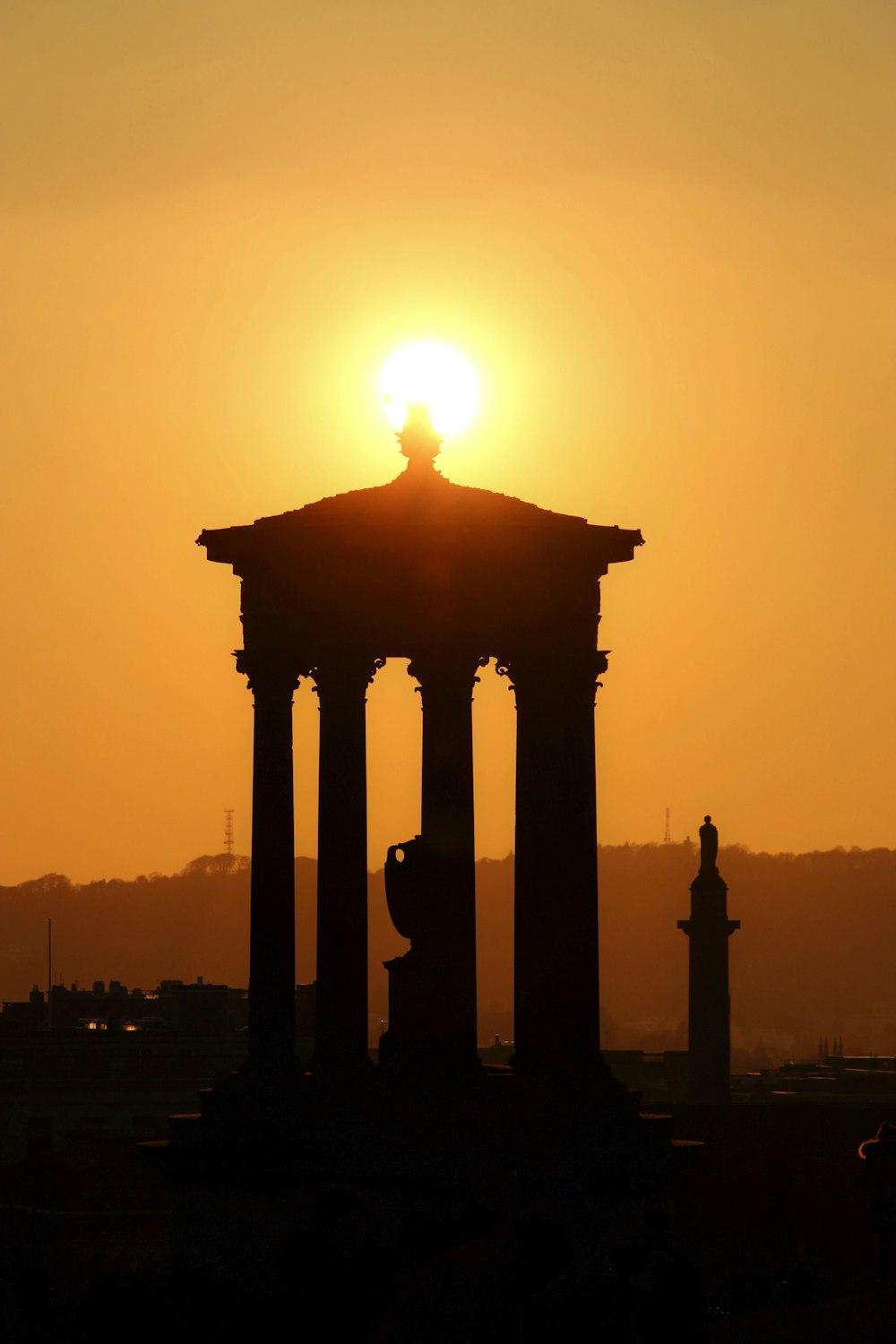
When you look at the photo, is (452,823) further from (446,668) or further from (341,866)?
(446,668)

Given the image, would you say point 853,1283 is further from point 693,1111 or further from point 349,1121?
point 693,1111

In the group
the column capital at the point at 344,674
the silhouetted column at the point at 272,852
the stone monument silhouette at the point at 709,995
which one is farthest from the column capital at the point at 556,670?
the stone monument silhouette at the point at 709,995

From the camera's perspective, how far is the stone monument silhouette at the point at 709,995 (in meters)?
86.2

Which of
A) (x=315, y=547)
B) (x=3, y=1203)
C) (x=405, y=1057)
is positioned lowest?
(x=3, y=1203)

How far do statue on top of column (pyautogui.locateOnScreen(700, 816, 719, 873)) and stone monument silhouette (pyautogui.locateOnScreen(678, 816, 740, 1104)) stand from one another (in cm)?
191

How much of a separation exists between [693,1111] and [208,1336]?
143 ft

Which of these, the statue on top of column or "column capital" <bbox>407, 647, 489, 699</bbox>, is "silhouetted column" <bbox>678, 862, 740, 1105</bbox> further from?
"column capital" <bbox>407, 647, 489, 699</bbox>

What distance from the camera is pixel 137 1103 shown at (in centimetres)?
10800

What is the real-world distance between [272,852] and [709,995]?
135ft

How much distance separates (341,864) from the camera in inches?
1848

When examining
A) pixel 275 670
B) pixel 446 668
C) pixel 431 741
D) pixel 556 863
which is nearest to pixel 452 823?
pixel 431 741

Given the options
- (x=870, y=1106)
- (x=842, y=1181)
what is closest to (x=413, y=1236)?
(x=842, y=1181)

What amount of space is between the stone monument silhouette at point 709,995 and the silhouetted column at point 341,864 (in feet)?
132

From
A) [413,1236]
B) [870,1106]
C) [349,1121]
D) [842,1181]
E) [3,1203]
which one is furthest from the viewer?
[870,1106]
